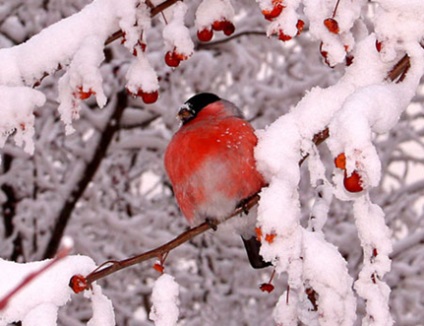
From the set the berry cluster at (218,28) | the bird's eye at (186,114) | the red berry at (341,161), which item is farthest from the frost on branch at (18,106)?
the bird's eye at (186,114)

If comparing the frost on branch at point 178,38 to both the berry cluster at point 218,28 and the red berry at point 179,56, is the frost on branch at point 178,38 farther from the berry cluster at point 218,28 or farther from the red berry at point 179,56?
the berry cluster at point 218,28

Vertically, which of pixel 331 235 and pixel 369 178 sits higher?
pixel 369 178

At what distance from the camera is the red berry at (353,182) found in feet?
4.34

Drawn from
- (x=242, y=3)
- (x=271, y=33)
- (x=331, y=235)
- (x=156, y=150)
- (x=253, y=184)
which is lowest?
(x=331, y=235)

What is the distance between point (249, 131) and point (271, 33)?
1.02 m

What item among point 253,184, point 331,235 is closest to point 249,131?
point 253,184

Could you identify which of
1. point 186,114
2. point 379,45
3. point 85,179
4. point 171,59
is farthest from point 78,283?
point 85,179

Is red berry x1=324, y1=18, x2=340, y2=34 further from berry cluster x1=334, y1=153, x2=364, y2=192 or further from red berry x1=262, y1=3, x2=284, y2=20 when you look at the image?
berry cluster x1=334, y1=153, x2=364, y2=192

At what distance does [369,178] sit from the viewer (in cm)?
132

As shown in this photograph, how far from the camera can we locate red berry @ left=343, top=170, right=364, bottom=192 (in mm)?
1324

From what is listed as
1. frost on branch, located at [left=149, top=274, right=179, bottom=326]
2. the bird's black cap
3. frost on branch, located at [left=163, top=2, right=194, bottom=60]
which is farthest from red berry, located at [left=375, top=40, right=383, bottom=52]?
the bird's black cap

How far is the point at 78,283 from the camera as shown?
5.79 ft

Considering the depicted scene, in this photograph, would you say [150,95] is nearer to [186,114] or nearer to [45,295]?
[45,295]

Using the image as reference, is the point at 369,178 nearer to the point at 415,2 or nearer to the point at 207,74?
the point at 415,2
